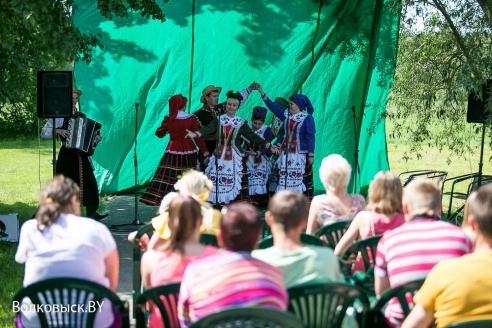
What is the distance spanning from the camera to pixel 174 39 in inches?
354

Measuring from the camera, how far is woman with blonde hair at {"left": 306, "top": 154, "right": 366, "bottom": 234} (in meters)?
4.20

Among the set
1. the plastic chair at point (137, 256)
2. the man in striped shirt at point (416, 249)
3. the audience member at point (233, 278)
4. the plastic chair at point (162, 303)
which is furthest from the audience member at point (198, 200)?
the man in striped shirt at point (416, 249)

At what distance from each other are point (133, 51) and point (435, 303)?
6966 millimetres

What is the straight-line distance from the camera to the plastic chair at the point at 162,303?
2.75 metres

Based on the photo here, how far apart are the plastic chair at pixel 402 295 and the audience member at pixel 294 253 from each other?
246mm

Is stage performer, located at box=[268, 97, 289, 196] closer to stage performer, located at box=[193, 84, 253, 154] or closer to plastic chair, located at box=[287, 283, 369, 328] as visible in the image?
stage performer, located at box=[193, 84, 253, 154]

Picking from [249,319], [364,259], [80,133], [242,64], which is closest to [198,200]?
[364,259]

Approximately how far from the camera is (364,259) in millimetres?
3486

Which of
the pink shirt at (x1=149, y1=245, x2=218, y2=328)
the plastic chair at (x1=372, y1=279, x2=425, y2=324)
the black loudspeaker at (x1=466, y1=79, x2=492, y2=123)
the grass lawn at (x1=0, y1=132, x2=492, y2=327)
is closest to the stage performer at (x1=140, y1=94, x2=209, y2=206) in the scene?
the grass lawn at (x1=0, y1=132, x2=492, y2=327)

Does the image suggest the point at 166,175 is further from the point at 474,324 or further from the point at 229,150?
the point at 474,324

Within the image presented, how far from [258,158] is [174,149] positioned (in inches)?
43.3

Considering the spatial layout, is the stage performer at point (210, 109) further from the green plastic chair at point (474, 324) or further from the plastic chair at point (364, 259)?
the green plastic chair at point (474, 324)

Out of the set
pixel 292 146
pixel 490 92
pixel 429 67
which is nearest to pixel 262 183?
pixel 292 146

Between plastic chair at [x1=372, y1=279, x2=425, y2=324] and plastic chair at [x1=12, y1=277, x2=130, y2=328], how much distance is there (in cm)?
102
